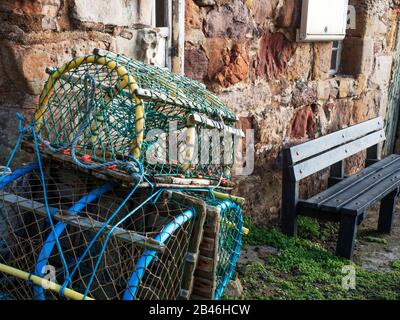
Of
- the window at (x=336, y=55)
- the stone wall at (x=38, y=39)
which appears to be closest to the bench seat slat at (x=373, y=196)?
the window at (x=336, y=55)

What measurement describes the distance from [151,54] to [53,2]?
672 millimetres

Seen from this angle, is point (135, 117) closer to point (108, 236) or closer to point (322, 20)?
point (108, 236)

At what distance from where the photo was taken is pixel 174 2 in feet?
10.2

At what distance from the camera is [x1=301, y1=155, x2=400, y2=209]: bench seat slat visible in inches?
149

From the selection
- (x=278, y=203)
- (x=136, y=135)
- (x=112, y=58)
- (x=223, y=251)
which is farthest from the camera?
(x=278, y=203)

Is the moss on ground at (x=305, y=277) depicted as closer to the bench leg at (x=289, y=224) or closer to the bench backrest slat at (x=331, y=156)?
the bench leg at (x=289, y=224)

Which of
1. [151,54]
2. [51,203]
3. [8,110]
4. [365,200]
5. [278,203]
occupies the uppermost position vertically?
[151,54]

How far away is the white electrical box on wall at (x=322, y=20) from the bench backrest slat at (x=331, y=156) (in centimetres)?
97

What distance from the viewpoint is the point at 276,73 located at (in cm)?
421

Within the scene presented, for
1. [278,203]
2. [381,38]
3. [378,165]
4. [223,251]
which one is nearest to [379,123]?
[378,165]

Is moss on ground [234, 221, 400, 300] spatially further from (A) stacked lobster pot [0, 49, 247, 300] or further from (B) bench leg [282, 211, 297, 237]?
(A) stacked lobster pot [0, 49, 247, 300]

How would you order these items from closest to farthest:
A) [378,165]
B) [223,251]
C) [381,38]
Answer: [223,251] < [378,165] < [381,38]

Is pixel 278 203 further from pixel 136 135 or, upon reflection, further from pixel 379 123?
pixel 136 135

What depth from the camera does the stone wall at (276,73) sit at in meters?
3.54
